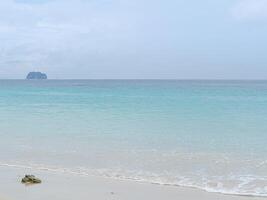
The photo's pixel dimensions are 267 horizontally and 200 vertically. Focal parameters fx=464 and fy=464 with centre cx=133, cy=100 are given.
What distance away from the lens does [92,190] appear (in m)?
10.5

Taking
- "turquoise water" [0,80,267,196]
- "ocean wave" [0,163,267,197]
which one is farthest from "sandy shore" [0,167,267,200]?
"turquoise water" [0,80,267,196]

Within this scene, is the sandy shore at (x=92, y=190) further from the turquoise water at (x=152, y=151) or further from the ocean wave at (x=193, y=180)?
the turquoise water at (x=152, y=151)

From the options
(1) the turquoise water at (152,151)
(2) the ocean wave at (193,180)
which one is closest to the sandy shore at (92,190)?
(2) the ocean wave at (193,180)

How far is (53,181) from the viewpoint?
11445mm

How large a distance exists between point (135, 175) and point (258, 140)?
298 inches

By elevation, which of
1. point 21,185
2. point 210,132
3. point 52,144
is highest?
point 210,132

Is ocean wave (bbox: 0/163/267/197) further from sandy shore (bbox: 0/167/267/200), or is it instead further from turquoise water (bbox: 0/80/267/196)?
sandy shore (bbox: 0/167/267/200)

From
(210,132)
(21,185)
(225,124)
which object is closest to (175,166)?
(21,185)

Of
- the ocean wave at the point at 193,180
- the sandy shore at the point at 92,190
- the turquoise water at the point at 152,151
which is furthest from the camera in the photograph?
the turquoise water at the point at 152,151

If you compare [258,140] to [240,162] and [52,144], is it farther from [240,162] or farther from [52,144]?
[52,144]

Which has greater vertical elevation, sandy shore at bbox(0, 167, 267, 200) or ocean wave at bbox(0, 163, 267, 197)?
ocean wave at bbox(0, 163, 267, 197)

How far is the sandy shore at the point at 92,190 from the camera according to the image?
32.6ft

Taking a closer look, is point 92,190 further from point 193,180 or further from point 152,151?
point 152,151

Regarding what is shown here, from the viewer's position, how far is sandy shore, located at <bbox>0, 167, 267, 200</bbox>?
992cm
